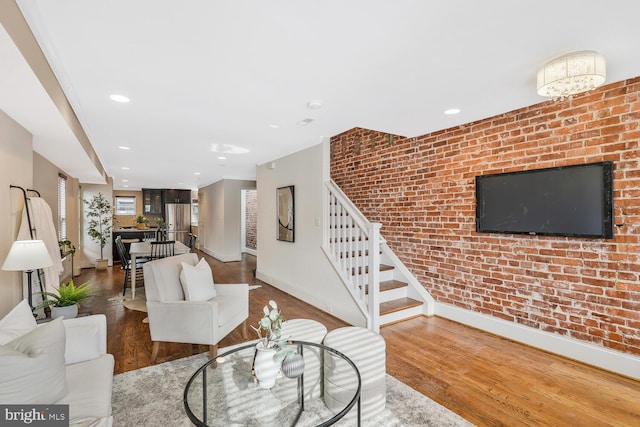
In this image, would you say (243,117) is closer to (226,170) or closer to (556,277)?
(556,277)

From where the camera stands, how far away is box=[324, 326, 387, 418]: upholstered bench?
72.7 inches

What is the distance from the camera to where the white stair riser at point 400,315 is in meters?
3.57

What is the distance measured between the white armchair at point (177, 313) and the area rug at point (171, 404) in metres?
0.27

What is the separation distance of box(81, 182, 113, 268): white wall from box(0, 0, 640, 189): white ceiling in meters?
5.36

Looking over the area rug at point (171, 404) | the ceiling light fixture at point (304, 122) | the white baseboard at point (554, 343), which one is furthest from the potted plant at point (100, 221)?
the white baseboard at point (554, 343)

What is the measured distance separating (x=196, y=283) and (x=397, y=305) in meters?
2.39

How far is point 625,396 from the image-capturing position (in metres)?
2.18

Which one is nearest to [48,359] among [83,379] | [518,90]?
[83,379]

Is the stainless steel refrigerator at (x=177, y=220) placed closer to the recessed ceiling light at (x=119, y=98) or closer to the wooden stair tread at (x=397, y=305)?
the recessed ceiling light at (x=119, y=98)

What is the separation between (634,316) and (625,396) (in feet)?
2.05

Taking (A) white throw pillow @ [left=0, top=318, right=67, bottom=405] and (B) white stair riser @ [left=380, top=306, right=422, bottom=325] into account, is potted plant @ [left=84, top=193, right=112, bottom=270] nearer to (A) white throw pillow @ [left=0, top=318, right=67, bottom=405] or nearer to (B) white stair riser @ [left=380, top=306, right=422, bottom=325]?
(A) white throw pillow @ [left=0, top=318, right=67, bottom=405]

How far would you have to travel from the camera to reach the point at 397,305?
3.79 meters

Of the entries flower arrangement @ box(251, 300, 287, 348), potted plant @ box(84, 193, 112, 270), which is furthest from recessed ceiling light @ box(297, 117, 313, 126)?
potted plant @ box(84, 193, 112, 270)

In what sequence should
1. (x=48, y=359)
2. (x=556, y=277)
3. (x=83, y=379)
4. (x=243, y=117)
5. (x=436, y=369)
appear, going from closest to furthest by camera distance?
(x=48, y=359), (x=83, y=379), (x=436, y=369), (x=556, y=277), (x=243, y=117)
